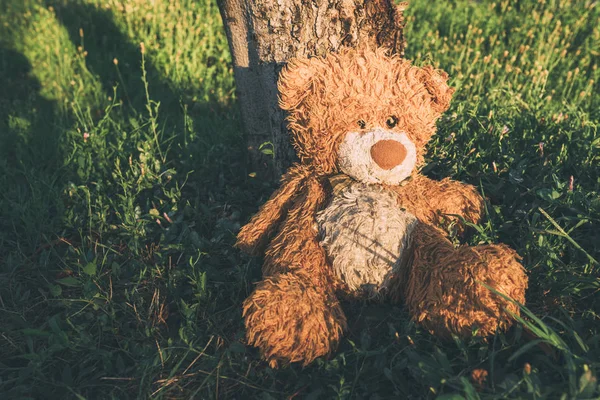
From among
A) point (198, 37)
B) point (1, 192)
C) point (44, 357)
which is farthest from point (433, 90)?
point (198, 37)

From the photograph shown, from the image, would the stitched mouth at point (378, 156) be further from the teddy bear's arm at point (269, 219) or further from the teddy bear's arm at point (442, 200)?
the teddy bear's arm at point (269, 219)

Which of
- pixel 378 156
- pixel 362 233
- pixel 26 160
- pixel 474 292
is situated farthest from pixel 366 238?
pixel 26 160

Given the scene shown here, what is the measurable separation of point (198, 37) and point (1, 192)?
7.73 ft

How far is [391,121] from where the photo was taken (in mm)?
2152

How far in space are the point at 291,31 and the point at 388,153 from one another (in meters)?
0.94

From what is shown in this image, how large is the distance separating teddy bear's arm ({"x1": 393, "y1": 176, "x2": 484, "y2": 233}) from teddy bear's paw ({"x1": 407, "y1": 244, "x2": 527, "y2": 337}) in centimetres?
38

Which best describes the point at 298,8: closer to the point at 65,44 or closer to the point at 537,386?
the point at 537,386

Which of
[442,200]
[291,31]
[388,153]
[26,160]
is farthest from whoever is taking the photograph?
[26,160]

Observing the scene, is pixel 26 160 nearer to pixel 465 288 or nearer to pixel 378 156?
pixel 378 156

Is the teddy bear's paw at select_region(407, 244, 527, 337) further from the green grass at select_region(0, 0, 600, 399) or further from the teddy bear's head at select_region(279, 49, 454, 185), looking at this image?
the teddy bear's head at select_region(279, 49, 454, 185)

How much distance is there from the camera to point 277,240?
2.30 meters

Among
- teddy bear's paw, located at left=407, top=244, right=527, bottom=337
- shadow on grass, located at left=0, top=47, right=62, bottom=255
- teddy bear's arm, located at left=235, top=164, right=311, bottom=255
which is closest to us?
teddy bear's paw, located at left=407, top=244, right=527, bottom=337

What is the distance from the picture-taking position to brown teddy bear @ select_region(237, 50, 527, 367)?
1.91 m

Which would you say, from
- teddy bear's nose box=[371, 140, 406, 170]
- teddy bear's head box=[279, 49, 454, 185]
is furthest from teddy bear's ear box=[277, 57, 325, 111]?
teddy bear's nose box=[371, 140, 406, 170]
